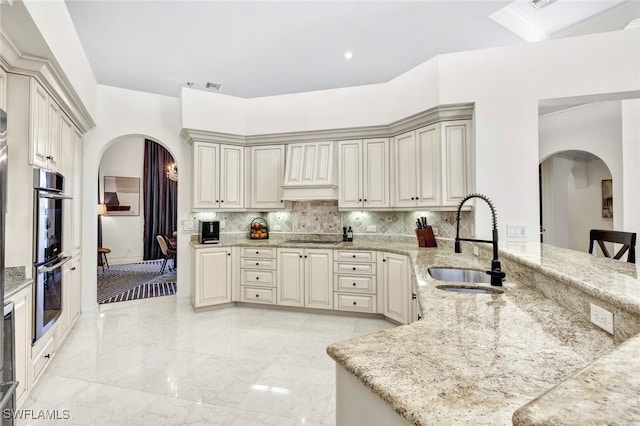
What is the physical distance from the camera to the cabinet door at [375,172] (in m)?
3.88

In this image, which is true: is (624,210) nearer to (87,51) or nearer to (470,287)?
(470,287)

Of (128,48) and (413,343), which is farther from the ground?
(128,48)

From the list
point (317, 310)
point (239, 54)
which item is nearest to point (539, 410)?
point (317, 310)

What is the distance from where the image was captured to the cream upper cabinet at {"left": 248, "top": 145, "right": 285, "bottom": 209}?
4.34 m

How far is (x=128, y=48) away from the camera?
145 inches

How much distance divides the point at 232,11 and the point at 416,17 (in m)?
1.89

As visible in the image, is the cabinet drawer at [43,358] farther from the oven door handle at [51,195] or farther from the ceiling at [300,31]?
the ceiling at [300,31]

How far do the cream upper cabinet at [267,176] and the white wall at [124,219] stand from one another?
5189mm

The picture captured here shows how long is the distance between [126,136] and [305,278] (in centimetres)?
304

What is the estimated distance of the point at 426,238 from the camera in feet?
11.6

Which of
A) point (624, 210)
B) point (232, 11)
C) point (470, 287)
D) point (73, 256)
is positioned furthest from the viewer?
point (624, 210)

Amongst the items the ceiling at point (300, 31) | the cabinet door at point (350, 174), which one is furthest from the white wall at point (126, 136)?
the cabinet door at point (350, 174)

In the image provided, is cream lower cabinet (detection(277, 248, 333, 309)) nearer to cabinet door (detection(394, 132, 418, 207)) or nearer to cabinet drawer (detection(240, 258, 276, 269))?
cabinet drawer (detection(240, 258, 276, 269))

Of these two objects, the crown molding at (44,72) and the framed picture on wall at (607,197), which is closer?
the crown molding at (44,72)
